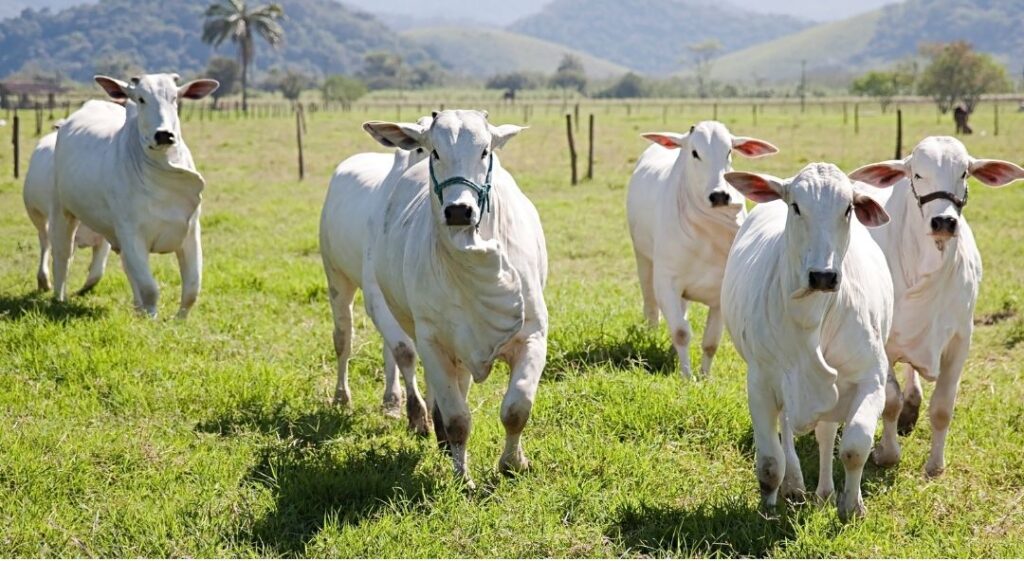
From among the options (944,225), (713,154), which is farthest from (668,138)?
(944,225)

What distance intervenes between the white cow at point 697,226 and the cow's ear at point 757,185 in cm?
207

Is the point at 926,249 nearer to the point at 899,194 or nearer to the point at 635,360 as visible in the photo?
the point at 899,194

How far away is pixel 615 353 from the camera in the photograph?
299 inches

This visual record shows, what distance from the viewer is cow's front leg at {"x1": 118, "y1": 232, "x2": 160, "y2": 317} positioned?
8.71 meters

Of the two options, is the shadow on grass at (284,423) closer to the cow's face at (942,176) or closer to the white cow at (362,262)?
the white cow at (362,262)

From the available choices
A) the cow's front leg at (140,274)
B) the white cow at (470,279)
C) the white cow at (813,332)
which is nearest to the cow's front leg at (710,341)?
the white cow at (470,279)

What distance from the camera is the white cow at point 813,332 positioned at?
4.54m

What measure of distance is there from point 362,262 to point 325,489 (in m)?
1.85

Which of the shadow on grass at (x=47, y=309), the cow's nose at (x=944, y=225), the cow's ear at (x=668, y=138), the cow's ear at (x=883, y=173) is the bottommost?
the shadow on grass at (x=47, y=309)

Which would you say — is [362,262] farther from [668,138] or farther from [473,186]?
[668,138]

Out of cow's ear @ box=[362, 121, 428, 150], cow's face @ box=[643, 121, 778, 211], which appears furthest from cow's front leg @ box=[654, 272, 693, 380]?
cow's ear @ box=[362, 121, 428, 150]

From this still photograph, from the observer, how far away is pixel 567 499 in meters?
5.06

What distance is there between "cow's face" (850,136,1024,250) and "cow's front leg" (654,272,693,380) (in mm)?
1999

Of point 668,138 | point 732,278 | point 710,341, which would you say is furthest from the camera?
point 668,138
